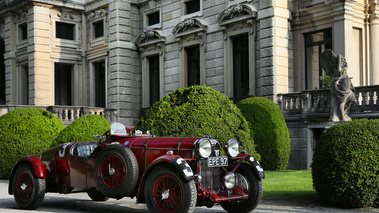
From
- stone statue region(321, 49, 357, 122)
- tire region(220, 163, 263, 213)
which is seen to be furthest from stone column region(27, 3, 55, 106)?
tire region(220, 163, 263, 213)

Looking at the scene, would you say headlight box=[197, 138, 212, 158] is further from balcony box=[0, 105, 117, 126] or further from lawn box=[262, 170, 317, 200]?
balcony box=[0, 105, 117, 126]

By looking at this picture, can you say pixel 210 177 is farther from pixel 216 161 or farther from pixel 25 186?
pixel 25 186

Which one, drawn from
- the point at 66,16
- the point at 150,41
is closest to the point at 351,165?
the point at 150,41

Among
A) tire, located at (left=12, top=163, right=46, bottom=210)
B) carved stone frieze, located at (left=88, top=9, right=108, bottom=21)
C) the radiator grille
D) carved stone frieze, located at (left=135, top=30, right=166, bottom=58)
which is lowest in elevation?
tire, located at (left=12, top=163, right=46, bottom=210)

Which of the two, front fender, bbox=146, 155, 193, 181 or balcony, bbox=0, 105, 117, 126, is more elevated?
balcony, bbox=0, 105, 117, 126

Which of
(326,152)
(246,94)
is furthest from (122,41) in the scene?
(326,152)

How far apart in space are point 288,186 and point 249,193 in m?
4.50

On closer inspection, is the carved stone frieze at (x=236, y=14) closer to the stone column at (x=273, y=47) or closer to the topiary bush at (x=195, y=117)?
the stone column at (x=273, y=47)

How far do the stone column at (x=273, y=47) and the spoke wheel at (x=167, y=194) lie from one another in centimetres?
1301

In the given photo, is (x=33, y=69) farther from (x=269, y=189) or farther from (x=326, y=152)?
(x=326, y=152)

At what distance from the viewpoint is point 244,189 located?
8.55 m

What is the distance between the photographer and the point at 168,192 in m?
7.99

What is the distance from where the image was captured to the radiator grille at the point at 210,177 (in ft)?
27.0

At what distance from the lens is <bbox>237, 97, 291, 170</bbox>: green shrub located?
17.5 metres
